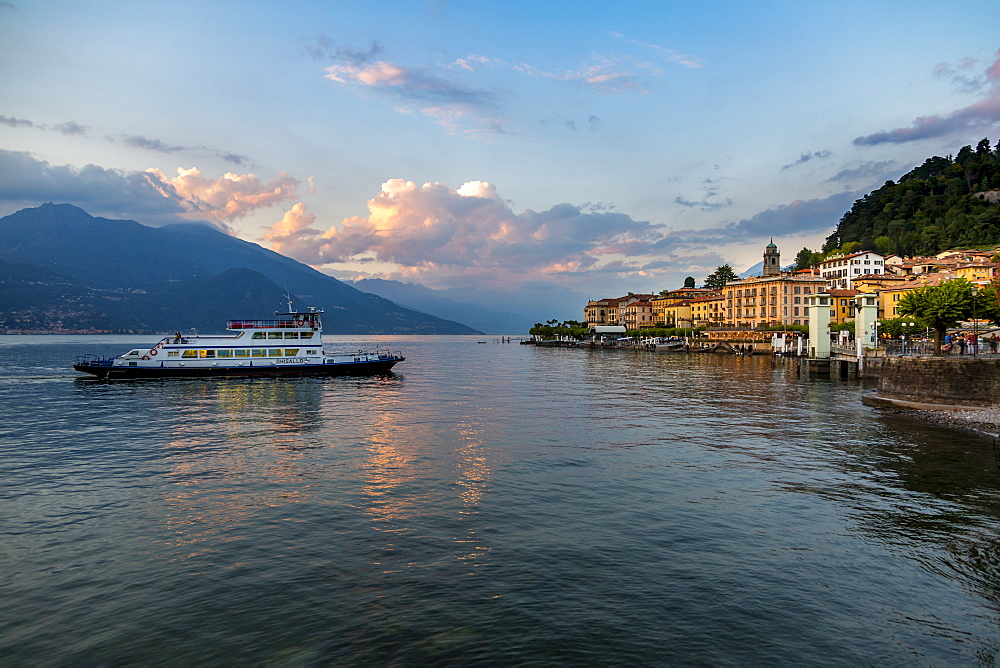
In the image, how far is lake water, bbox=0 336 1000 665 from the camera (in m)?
11.6

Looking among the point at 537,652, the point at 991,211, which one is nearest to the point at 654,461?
the point at 537,652

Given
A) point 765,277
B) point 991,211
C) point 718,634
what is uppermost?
point 991,211

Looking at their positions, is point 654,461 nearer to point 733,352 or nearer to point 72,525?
point 72,525

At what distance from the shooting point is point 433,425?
38.5 metres

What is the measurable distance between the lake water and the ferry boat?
3690 cm

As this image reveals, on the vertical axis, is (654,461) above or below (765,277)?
below

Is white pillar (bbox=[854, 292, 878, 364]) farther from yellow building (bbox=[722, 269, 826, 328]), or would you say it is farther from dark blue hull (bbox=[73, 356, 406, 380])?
yellow building (bbox=[722, 269, 826, 328])

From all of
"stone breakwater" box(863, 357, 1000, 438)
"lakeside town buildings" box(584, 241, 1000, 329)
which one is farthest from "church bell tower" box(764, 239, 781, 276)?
"stone breakwater" box(863, 357, 1000, 438)

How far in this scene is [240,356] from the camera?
73125mm

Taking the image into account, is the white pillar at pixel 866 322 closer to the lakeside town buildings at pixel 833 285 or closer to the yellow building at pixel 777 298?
the lakeside town buildings at pixel 833 285

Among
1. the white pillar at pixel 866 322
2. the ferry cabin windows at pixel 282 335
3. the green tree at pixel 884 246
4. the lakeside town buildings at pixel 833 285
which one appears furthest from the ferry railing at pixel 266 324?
the green tree at pixel 884 246

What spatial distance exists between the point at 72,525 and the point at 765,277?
166687 millimetres

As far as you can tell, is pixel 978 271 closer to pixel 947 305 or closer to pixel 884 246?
pixel 884 246

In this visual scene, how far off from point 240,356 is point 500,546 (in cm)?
6618
